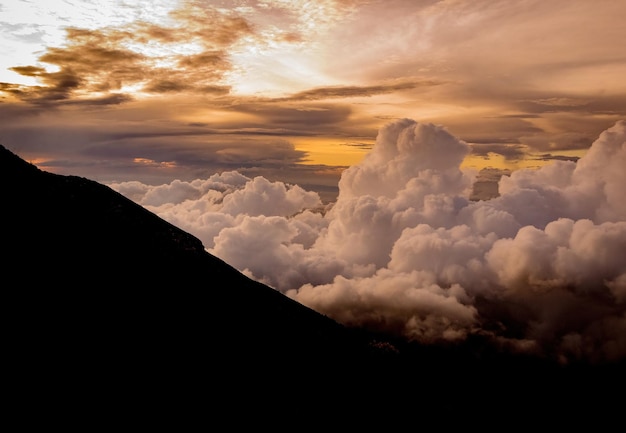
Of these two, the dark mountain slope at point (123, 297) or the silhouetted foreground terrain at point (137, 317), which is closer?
the silhouetted foreground terrain at point (137, 317)

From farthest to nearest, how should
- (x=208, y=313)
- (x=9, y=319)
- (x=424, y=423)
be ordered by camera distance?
1. (x=424, y=423)
2. (x=208, y=313)
3. (x=9, y=319)

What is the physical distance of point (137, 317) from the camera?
59.7 meters

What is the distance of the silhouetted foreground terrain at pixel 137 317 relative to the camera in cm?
4500

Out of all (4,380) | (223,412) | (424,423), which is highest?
(4,380)

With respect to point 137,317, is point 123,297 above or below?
above

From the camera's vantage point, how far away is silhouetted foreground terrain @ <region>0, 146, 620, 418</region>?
1772 inches

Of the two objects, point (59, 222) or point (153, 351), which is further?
point (59, 222)

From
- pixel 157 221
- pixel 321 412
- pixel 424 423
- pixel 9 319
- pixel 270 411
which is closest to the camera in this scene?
pixel 9 319

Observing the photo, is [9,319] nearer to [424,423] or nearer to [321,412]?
[321,412]

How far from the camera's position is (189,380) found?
5344cm

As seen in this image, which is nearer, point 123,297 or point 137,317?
point 137,317

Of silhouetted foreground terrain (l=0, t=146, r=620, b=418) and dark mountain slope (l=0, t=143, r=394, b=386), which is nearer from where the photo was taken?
silhouetted foreground terrain (l=0, t=146, r=620, b=418)

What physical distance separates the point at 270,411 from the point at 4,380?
101ft

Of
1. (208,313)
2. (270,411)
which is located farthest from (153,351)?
(208,313)
